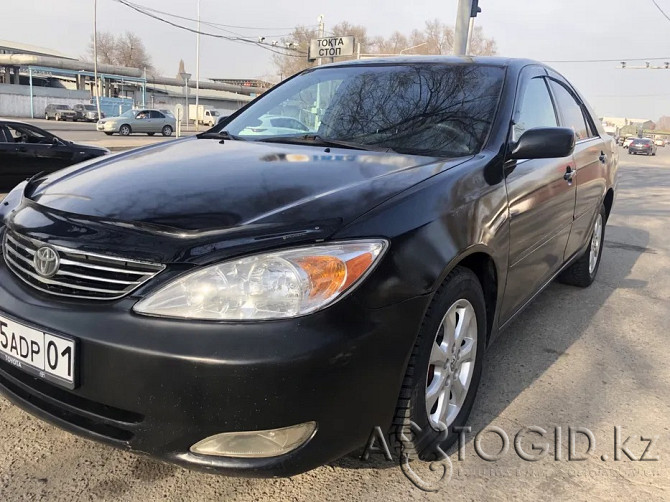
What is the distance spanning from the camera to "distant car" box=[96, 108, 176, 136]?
96.3ft

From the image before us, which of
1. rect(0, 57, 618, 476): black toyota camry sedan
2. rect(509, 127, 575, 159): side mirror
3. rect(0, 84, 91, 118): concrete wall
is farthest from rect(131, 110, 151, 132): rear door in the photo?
rect(509, 127, 575, 159): side mirror

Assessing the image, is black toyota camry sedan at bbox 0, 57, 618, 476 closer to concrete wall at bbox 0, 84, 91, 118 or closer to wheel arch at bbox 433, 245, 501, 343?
wheel arch at bbox 433, 245, 501, 343

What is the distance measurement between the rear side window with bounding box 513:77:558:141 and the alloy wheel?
1.01 metres

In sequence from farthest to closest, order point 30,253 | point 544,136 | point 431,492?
point 544,136
point 431,492
point 30,253

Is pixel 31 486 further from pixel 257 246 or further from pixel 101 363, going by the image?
pixel 257 246

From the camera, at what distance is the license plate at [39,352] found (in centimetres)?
168

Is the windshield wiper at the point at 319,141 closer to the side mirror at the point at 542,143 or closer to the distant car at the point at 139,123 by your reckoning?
the side mirror at the point at 542,143

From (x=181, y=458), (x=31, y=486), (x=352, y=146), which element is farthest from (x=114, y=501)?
(x=352, y=146)

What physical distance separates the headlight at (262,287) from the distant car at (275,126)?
1.49 meters

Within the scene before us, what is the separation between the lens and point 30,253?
6.19 feet

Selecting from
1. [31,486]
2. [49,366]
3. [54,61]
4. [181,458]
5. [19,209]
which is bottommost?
[31,486]

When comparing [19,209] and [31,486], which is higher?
[19,209]

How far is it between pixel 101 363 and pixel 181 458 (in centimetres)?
36

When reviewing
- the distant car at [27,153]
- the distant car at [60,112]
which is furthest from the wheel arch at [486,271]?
the distant car at [60,112]
